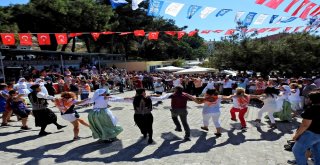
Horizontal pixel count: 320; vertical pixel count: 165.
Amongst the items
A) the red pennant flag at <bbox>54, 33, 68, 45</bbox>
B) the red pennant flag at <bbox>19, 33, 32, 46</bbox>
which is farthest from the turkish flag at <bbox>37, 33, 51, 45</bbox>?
the red pennant flag at <bbox>19, 33, 32, 46</bbox>

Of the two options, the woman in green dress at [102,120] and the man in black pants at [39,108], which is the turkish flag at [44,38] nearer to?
the man in black pants at [39,108]

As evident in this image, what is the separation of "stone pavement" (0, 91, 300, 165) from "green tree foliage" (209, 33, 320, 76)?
20100 millimetres

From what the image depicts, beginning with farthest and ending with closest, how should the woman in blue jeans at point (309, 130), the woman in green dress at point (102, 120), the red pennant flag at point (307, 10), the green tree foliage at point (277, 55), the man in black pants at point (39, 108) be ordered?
the green tree foliage at point (277, 55) < the red pennant flag at point (307, 10) < the man in black pants at point (39, 108) < the woman in green dress at point (102, 120) < the woman in blue jeans at point (309, 130)

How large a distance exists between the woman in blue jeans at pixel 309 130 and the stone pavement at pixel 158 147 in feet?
4.45

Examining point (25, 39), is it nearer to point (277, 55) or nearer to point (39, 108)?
point (39, 108)

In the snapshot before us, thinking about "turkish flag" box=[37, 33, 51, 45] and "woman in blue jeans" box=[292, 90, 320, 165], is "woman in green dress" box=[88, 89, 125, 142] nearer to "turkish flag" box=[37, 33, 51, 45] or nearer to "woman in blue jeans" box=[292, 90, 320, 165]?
"woman in blue jeans" box=[292, 90, 320, 165]

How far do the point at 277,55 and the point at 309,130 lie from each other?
26472mm

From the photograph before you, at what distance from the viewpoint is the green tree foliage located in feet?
102

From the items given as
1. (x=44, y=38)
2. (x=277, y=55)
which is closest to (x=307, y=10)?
(x=44, y=38)

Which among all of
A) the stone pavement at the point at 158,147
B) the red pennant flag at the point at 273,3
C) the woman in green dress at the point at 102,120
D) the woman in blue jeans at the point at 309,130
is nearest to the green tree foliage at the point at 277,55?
the red pennant flag at the point at 273,3

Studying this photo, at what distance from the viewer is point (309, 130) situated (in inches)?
226

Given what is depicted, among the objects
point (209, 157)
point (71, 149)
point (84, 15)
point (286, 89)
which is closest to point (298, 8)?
point (286, 89)

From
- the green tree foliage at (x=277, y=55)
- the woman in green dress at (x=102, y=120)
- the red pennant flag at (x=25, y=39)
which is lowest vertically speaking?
the woman in green dress at (x=102, y=120)

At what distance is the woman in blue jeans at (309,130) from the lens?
5617 millimetres
